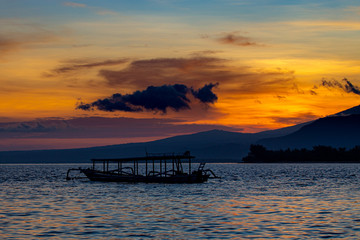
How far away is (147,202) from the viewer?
62.0 metres

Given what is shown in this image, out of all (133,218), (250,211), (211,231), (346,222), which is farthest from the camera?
(250,211)

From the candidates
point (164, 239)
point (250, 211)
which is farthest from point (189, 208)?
point (164, 239)

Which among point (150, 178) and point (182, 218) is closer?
point (182, 218)

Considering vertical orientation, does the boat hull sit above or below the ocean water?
above

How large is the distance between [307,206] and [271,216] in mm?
11257

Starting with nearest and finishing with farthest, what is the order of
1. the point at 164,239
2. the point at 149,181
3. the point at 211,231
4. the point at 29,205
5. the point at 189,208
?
the point at 164,239 < the point at 211,231 < the point at 189,208 < the point at 29,205 < the point at 149,181

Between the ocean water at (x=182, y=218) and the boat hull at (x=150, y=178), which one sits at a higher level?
the boat hull at (x=150, y=178)

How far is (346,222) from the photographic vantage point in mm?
42906

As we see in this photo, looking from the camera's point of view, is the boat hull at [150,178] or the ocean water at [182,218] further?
the boat hull at [150,178]

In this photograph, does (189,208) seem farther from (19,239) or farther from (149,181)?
(149,181)

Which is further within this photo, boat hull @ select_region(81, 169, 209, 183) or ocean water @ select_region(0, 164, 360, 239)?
boat hull @ select_region(81, 169, 209, 183)

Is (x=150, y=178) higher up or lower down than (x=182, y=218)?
higher up

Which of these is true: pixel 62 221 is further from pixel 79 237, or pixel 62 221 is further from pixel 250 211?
pixel 250 211

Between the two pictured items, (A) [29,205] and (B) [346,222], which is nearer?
(B) [346,222]
